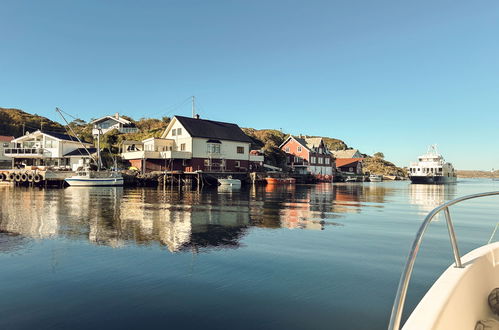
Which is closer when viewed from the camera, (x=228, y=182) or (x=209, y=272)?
(x=209, y=272)

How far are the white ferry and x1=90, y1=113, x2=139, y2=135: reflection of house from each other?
7056cm

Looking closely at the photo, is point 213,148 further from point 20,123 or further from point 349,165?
point 349,165

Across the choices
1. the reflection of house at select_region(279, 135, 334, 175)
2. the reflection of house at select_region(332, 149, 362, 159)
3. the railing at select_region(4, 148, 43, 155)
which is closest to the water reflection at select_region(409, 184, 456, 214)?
the reflection of house at select_region(279, 135, 334, 175)

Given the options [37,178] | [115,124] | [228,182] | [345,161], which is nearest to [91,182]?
[37,178]

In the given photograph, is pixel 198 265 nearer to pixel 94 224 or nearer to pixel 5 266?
pixel 5 266

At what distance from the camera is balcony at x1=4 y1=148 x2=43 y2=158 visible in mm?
60894

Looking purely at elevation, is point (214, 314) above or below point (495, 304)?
below

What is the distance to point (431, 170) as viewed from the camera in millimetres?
76312

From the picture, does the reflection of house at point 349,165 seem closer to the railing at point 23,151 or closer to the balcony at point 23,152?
the balcony at point 23,152

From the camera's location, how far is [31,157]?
61.8m

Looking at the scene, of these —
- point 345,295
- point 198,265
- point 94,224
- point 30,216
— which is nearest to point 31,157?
point 30,216

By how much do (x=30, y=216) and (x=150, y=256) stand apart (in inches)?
475

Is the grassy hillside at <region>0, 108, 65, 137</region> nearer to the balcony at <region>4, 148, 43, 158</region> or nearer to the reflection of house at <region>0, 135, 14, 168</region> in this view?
the reflection of house at <region>0, 135, 14, 168</region>

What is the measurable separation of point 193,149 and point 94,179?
52.5 feet
